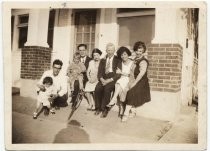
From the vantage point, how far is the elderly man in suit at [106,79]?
2406 millimetres

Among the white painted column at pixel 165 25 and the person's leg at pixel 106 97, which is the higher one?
the white painted column at pixel 165 25

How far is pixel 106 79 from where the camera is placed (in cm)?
242

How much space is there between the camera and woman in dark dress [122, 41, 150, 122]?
2.37 metres

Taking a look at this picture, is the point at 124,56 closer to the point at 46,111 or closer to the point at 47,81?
the point at 47,81

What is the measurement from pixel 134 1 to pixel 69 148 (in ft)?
4.18

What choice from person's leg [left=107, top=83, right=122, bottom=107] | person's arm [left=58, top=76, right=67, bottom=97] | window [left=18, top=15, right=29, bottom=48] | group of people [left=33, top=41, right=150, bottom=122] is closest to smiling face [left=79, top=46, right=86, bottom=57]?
group of people [left=33, top=41, right=150, bottom=122]

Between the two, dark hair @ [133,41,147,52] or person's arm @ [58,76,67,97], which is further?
person's arm @ [58,76,67,97]

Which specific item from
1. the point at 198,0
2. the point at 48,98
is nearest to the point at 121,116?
the point at 48,98

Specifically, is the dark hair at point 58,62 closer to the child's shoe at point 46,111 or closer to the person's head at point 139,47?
the child's shoe at point 46,111

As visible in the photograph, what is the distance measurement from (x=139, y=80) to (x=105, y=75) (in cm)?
27

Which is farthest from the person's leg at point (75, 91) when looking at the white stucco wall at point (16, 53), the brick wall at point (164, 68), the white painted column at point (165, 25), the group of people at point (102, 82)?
the white painted column at point (165, 25)

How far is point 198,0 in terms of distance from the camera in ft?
7.75

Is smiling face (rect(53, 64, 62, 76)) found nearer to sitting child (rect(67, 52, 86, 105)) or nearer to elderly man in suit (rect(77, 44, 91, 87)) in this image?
sitting child (rect(67, 52, 86, 105))

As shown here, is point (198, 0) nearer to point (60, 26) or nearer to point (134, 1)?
point (134, 1)
